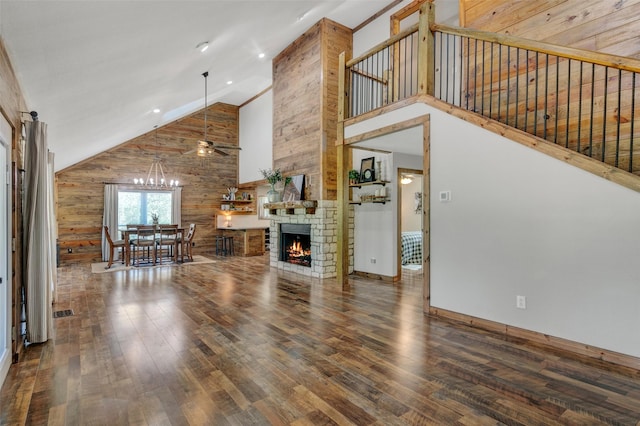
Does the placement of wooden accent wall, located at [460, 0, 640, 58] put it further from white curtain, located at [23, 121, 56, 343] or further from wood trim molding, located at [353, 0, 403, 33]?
white curtain, located at [23, 121, 56, 343]

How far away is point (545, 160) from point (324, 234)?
13.3 feet

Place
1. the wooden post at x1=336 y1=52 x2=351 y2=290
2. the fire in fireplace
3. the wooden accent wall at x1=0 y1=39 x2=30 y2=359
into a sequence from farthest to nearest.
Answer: the fire in fireplace → the wooden post at x1=336 y1=52 x2=351 y2=290 → the wooden accent wall at x1=0 y1=39 x2=30 y2=359

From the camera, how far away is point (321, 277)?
21.2 ft

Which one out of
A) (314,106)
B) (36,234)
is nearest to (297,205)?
(314,106)

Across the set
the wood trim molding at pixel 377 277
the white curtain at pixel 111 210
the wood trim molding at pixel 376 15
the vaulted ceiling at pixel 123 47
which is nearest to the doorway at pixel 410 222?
the wood trim molding at pixel 377 277

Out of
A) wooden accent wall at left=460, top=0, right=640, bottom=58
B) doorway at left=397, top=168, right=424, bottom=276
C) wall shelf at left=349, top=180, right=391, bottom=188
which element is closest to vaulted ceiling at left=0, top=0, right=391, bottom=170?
wooden accent wall at left=460, top=0, right=640, bottom=58

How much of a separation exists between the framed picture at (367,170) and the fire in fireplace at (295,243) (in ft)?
4.99

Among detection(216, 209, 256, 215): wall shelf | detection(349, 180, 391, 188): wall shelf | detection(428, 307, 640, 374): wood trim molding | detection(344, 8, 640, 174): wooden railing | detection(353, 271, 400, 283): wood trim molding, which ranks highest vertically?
detection(344, 8, 640, 174): wooden railing

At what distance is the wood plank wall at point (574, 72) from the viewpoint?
3.22m

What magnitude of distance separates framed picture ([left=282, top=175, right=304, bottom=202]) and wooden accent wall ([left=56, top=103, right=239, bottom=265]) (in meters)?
3.12

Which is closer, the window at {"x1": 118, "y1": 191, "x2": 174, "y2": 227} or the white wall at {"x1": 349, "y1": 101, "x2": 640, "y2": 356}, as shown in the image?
the white wall at {"x1": 349, "y1": 101, "x2": 640, "y2": 356}

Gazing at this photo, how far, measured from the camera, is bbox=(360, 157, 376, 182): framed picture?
20.5ft

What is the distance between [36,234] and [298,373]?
105 inches

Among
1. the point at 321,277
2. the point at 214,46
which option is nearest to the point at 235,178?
the point at 321,277
